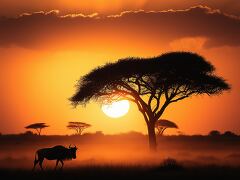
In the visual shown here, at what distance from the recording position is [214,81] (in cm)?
4291

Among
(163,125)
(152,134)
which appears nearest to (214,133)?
(163,125)

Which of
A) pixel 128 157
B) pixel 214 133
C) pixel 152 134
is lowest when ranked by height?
pixel 128 157

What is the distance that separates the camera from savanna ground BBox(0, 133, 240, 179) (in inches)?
958

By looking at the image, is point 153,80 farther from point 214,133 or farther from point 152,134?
point 214,133

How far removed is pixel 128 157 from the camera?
133 feet

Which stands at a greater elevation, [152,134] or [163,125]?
[163,125]

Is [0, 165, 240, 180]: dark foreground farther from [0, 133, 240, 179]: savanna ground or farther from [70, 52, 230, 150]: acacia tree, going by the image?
[70, 52, 230, 150]: acacia tree

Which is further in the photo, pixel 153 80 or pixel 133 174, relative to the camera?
pixel 153 80

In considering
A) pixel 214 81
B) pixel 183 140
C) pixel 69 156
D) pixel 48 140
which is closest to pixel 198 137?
pixel 183 140

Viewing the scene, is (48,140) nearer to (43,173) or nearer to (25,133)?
(25,133)

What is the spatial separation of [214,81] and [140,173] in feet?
65.6

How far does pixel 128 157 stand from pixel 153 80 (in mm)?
6451

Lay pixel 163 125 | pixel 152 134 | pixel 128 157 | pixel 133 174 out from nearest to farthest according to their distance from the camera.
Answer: pixel 133 174 → pixel 128 157 → pixel 152 134 → pixel 163 125

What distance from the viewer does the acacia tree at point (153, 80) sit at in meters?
42.2
